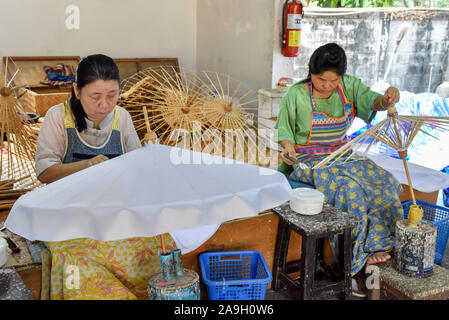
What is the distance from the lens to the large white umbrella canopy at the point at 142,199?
1413 millimetres

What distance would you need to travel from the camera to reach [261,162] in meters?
3.75

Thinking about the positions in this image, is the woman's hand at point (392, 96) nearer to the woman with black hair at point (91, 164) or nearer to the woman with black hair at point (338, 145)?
the woman with black hair at point (338, 145)

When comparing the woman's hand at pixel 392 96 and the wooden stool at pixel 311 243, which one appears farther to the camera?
the woman's hand at pixel 392 96

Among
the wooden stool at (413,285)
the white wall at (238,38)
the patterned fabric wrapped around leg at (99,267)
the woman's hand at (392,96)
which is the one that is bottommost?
the wooden stool at (413,285)

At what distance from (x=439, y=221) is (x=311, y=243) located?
1.22 m

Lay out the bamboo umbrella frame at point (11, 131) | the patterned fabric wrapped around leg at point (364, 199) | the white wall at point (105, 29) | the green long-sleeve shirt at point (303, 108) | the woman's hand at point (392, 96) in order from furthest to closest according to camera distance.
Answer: the white wall at point (105, 29) → the green long-sleeve shirt at point (303, 108) → the woman's hand at point (392, 96) → the patterned fabric wrapped around leg at point (364, 199) → the bamboo umbrella frame at point (11, 131)

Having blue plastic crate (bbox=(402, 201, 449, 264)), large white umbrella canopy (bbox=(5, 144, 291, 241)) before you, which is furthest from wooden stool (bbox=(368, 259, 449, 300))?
large white umbrella canopy (bbox=(5, 144, 291, 241))

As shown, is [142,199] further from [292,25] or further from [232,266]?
[292,25]

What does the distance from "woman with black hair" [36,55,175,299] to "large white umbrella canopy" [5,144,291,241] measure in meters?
0.52

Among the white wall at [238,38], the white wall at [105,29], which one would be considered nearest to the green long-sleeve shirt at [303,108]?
the white wall at [238,38]

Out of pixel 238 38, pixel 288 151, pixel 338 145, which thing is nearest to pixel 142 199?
pixel 288 151

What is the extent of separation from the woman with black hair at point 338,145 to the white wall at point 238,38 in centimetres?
209

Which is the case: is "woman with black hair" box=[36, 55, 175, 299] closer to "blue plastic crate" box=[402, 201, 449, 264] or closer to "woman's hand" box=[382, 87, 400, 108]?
"woman's hand" box=[382, 87, 400, 108]

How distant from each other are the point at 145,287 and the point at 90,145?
2.97ft
